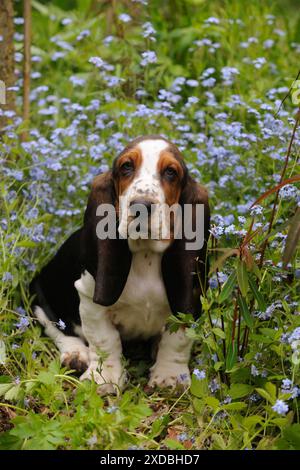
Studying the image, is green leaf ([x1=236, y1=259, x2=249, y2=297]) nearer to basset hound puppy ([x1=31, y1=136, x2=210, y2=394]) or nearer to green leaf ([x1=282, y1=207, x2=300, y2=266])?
green leaf ([x1=282, y1=207, x2=300, y2=266])

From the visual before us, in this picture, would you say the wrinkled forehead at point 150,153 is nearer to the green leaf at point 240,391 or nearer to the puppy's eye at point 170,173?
the puppy's eye at point 170,173

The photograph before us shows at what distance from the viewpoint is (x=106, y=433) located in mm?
3043

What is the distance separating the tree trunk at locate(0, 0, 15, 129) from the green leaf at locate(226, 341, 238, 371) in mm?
2327

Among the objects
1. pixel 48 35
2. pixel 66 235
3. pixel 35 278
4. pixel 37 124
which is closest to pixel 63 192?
pixel 66 235

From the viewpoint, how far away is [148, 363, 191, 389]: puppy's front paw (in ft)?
12.9

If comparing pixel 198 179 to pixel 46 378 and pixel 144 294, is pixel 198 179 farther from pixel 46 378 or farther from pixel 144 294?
pixel 46 378

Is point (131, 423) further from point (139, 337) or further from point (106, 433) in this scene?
point (139, 337)

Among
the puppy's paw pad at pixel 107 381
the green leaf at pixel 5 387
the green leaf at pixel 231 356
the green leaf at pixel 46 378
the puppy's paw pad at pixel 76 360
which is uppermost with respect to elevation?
the green leaf at pixel 231 356

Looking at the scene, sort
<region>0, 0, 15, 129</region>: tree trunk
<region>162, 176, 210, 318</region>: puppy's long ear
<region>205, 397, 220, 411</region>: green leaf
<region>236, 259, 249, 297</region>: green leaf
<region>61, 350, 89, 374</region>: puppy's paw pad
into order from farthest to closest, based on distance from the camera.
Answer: <region>0, 0, 15, 129</region>: tree trunk → <region>61, 350, 89, 374</region>: puppy's paw pad → <region>162, 176, 210, 318</region>: puppy's long ear → <region>205, 397, 220, 411</region>: green leaf → <region>236, 259, 249, 297</region>: green leaf

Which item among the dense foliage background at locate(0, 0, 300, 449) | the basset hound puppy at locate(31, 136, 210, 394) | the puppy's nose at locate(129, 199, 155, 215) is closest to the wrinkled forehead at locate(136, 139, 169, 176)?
the basset hound puppy at locate(31, 136, 210, 394)

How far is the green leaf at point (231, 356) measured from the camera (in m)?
3.37

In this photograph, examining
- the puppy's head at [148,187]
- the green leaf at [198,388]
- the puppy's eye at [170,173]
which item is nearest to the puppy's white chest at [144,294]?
the puppy's head at [148,187]

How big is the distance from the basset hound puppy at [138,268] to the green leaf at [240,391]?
47 centimetres

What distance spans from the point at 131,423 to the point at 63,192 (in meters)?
2.13
